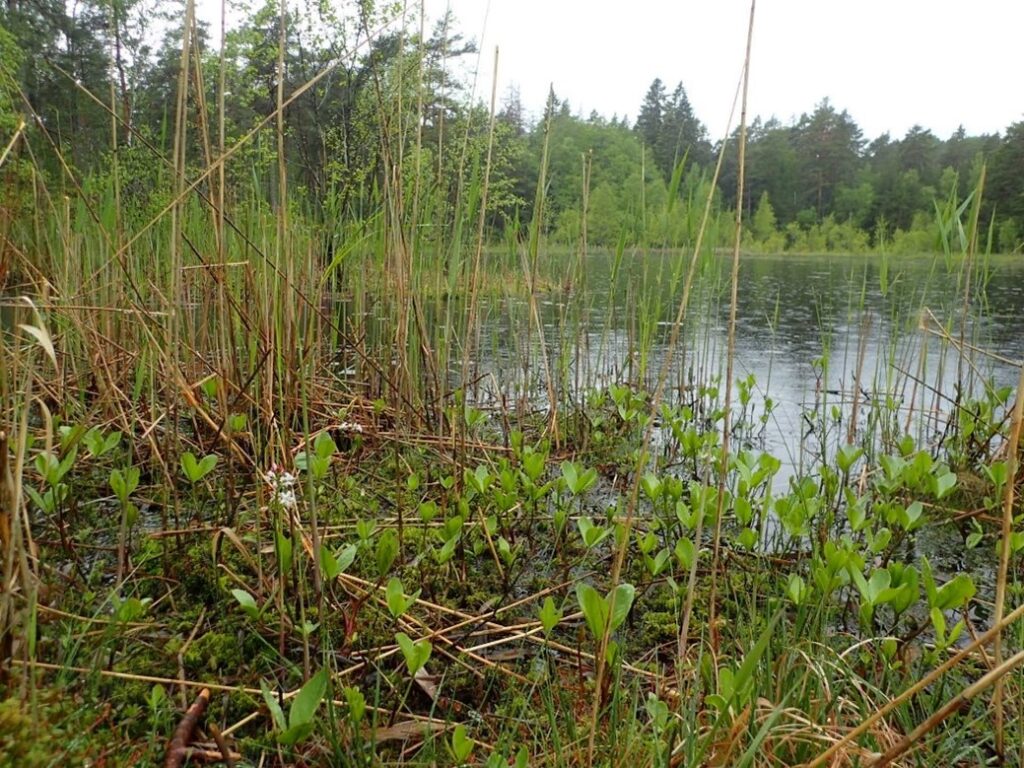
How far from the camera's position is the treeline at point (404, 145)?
5.74ft

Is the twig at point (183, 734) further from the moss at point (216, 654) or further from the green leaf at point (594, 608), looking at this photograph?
the green leaf at point (594, 608)

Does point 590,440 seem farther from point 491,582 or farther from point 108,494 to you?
point 108,494

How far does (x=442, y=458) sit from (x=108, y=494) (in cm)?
88

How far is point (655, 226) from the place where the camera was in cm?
323

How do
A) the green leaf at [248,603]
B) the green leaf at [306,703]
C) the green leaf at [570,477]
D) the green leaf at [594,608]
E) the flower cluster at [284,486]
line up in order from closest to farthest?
the green leaf at [306,703], the green leaf at [594,608], the green leaf at [248,603], the flower cluster at [284,486], the green leaf at [570,477]

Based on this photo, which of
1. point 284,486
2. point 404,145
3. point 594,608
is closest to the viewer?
point 594,608

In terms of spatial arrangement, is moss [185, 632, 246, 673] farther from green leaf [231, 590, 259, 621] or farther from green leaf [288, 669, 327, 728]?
green leaf [288, 669, 327, 728]

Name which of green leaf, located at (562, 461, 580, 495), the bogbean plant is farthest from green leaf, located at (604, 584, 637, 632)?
green leaf, located at (562, 461, 580, 495)

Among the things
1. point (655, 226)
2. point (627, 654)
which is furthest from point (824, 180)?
point (627, 654)

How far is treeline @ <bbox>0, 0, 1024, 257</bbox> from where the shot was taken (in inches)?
68.9

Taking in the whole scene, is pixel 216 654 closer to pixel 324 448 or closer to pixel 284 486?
pixel 284 486

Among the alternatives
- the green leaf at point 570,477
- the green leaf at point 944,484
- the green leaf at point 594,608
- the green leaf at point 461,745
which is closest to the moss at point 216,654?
the green leaf at point 461,745

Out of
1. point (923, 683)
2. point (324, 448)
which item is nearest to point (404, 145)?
point (324, 448)

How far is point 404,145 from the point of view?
2400mm
